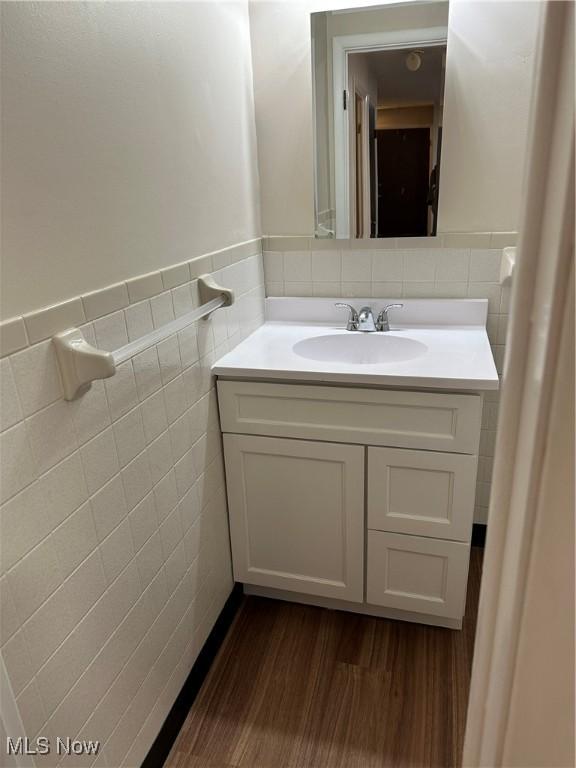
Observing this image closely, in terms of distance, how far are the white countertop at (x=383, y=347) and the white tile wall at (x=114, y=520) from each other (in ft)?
0.48

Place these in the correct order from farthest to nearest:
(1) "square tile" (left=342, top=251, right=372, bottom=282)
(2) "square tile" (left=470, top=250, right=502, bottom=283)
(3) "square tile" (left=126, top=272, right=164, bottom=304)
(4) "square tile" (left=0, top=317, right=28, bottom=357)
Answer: (1) "square tile" (left=342, top=251, right=372, bottom=282)
(2) "square tile" (left=470, top=250, right=502, bottom=283)
(3) "square tile" (left=126, top=272, right=164, bottom=304)
(4) "square tile" (left=0, top=317, right=28, bottom=357)

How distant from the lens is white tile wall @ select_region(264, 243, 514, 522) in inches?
67.4

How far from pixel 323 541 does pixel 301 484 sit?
0.65ft

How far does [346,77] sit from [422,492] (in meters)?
1.27

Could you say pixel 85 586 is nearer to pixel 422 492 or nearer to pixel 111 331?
pixel 111 331

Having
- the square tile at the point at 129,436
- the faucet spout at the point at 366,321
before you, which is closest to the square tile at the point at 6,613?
the square tile at the point at 129,436

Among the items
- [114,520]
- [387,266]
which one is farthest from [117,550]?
[387,266]

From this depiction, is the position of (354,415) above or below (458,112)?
below

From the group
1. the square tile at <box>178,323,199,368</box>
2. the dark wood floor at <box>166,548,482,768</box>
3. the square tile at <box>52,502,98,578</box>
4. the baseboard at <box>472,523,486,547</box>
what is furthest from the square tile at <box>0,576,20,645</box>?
the baseboard at <box>472,523,486,547</box>

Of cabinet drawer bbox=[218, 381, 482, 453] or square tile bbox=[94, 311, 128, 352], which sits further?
cabinet drawer bbox=[218, 381, 482, 453]

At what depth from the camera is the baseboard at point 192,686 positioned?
1281 mm

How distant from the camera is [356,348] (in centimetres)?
177

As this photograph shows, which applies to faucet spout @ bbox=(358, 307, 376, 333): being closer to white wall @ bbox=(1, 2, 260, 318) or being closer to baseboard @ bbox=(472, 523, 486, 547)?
white wall @ bbox=(1, 2, 260, 318)

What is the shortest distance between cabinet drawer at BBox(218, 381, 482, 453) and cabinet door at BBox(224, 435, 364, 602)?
4cm
